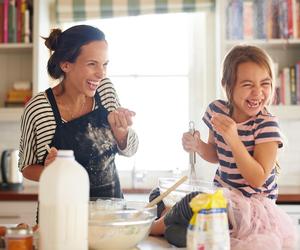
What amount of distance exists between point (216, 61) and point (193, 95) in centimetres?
32

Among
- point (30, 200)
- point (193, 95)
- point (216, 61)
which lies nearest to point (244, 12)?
point (216, 61)

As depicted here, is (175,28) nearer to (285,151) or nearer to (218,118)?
(285,151)

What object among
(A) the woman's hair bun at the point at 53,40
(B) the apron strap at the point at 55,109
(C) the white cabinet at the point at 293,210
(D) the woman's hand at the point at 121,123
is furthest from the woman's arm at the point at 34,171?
(C) the white cabinet at the point at 293,210

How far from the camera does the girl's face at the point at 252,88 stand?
1.57m

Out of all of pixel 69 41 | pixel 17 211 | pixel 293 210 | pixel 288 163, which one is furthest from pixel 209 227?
pixel 288 163

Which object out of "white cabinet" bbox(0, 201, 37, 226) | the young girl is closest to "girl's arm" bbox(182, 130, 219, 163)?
the young girl

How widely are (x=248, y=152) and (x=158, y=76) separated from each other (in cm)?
200

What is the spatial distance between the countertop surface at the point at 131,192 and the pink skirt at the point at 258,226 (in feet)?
4.50

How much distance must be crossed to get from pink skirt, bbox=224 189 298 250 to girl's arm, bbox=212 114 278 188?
2.7 inches

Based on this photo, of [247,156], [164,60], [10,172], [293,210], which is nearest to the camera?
[247,156]

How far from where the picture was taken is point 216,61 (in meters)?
3.24

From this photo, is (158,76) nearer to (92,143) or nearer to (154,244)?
(92,143)

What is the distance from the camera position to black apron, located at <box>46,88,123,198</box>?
1.71 m

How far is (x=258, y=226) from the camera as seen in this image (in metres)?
1.34
